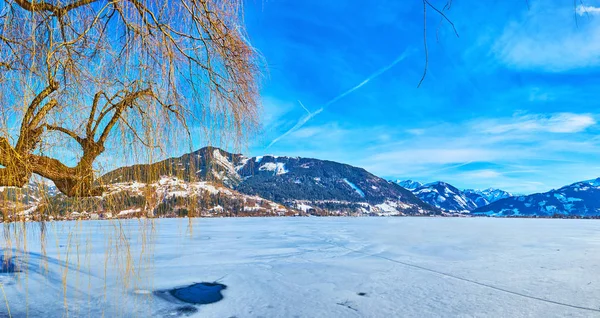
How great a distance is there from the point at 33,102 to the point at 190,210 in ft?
3.42

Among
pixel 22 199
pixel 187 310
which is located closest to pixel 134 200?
pixel 22 199

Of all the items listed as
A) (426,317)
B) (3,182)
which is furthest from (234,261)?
(3,182)

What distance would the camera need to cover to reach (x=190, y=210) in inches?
90.8

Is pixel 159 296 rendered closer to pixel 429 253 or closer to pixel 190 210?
pixel 190 210

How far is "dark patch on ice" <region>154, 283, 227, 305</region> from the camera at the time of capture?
6988mm

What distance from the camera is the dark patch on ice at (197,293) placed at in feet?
22.9

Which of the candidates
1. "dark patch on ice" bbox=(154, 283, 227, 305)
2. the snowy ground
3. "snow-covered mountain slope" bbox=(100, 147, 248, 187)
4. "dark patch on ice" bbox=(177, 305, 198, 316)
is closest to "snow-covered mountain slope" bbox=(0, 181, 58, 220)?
"snow-covered mountain slope" bbox=(100, 147, 248, 187)

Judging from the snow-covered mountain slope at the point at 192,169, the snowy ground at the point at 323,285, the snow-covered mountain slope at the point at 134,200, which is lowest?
the snowy ground at the point at 323,285

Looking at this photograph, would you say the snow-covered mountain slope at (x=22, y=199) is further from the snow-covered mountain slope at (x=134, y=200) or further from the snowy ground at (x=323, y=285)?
the snowy ground at (x=323, y=285)

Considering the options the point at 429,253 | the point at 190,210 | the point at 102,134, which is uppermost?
the point at 102,134

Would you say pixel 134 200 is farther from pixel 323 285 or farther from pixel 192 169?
pixel 323 285

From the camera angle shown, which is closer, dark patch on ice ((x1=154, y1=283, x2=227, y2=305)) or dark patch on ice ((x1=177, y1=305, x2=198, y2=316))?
dark patch on ice ((x1=177, y1=305, x2=198, y2=316))

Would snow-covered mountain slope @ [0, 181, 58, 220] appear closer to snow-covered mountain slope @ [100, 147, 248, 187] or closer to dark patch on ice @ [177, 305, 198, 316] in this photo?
snow-covered mountain slope @ [100, 147, 248, 187]

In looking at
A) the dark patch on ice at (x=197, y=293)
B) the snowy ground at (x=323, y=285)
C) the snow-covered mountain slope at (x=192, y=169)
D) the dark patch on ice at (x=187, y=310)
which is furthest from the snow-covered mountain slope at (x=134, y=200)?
the dark patch on ice at (x=197, y=293)
